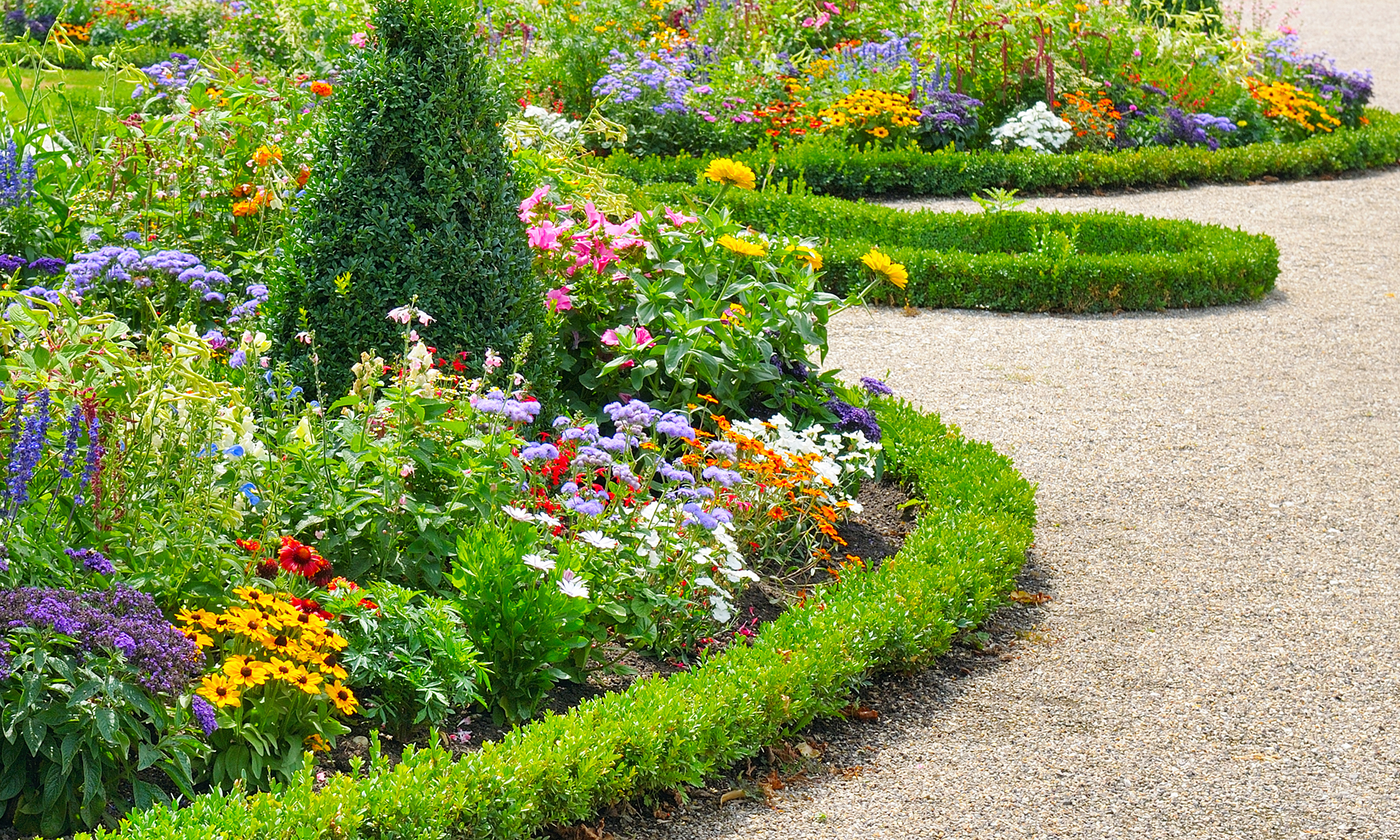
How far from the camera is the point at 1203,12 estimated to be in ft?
38.4

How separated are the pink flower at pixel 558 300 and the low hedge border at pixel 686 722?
1.44m

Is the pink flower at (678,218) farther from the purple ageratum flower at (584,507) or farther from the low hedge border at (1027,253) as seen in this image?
the purple ageratum flower at (584,507)

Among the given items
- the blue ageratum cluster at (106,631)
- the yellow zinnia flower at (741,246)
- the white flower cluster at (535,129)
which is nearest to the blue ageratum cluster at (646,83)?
the white flower cluster at (535,129)

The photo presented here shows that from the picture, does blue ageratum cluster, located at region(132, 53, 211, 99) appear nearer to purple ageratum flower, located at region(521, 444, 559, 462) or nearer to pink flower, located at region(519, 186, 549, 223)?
pink flower, located at region(519, 186, 549, 223)

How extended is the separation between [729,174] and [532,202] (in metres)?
0.85

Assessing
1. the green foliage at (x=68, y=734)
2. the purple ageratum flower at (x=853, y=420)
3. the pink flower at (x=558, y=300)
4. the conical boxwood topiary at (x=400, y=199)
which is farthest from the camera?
the purple ageratum flower at (x=853, y=420)

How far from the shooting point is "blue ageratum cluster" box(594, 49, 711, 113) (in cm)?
932

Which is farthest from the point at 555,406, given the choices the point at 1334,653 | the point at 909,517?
the point at 1334,653

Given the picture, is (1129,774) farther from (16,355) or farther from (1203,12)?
(1203,12)

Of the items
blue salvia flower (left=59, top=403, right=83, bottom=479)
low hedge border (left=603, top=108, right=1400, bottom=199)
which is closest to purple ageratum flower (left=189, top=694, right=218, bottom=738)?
blue salvia flower (left=59, top=403, right=83, bottom=479)

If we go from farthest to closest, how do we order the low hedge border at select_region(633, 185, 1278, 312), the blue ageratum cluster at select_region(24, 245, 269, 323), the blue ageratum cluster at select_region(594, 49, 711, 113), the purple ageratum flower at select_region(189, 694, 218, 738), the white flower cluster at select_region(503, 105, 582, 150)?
the blue ageratum cluster at select_region(594, 49, 711, 113) < the low hedge border at select_region(633, 185, 1278, 312) < the white flower cluster at select_region(503, 105, 582, 150) < the blue ageratum cluster at select_region(24, 245, 269, 323) < the purple ageratum flower at select_region(189, 694, 218, 738)

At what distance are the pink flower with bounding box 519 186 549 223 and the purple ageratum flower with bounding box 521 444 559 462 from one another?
1.27 m

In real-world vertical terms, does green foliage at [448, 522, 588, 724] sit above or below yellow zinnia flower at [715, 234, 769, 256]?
below

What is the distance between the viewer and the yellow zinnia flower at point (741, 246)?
4.88 metres
